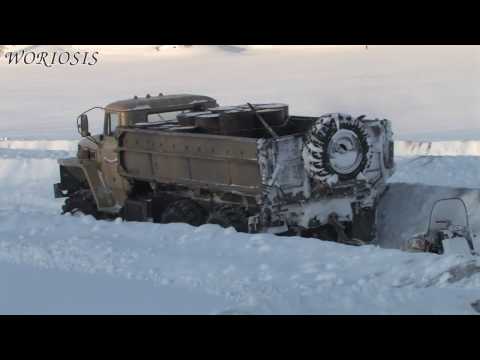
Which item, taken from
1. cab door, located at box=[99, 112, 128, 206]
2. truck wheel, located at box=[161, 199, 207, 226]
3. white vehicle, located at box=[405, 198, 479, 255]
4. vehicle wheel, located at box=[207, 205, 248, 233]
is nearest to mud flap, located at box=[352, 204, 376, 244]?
white vehicle, located at box=[405, 198, 479, 255]

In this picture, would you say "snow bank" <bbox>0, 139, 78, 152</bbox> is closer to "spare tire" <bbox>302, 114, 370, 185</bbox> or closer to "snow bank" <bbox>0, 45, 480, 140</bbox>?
"snow bank" <bbox>0, 45, 480, 140</bbox>

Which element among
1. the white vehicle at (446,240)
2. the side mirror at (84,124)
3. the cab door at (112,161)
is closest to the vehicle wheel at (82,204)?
the cab door at (112,161)

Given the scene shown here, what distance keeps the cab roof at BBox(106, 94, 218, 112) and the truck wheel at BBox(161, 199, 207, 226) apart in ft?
6.47

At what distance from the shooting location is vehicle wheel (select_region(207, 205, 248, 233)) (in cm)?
1121

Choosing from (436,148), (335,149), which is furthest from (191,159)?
(436,148)

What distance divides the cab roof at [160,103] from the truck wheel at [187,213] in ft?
6.47

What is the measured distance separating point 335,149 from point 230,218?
Result: 5.51 feet

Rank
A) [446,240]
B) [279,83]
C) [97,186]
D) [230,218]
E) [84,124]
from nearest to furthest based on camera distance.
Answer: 1. [446,240]
2. [230,218]
3. [84,124]
4. [97,186]
5. [279,83]

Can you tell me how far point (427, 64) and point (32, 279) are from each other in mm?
31868

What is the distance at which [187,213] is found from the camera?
1202 cm

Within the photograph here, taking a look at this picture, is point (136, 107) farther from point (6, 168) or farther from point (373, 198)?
point (6, 168)

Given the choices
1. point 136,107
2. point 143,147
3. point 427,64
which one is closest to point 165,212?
point 143,147

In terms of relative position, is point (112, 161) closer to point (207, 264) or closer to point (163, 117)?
point (163, 117)

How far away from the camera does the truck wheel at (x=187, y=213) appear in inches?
472
